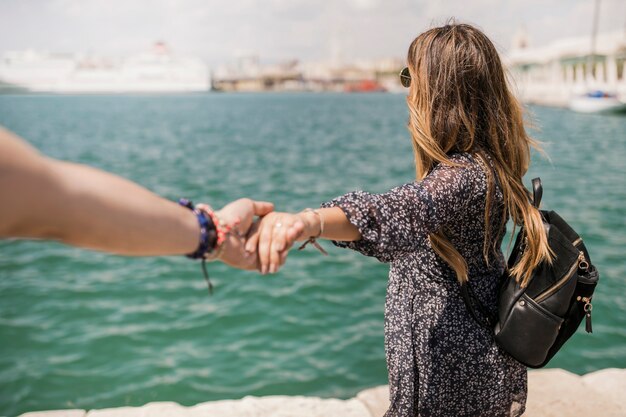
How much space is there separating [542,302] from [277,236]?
3.23 feet

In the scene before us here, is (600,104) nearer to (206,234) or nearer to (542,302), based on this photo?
(542,302)

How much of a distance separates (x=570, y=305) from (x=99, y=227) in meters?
1.63

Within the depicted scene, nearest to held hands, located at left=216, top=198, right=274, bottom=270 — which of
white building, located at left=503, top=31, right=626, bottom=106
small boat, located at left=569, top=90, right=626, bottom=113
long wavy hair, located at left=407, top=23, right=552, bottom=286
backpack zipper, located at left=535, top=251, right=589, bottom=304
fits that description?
long wavy hair, located at left=407, top=23, right=552, bottom=286

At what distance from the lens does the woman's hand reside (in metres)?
1.73

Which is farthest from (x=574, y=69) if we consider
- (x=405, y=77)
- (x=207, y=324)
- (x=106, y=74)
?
(x=106, y=74)

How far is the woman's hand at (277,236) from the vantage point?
1732 mm

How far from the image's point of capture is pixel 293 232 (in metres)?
1.73

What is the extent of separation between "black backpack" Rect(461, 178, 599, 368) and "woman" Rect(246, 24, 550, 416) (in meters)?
0.04

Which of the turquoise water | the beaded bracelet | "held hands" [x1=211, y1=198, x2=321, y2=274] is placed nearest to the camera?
the beaded bracelet

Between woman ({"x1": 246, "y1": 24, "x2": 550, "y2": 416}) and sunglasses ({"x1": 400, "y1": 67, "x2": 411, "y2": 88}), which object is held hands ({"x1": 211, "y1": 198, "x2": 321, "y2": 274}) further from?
sunglasses ({"x1": 400, "y1": 67, "x2": 411, "y2": 88})

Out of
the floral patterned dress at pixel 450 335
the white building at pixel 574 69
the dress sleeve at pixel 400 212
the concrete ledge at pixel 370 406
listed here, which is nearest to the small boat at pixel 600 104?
the white building at pixel 574 69

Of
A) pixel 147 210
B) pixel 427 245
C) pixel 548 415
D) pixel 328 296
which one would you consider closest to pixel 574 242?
pixel 427 245

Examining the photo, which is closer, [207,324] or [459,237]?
[459,237]

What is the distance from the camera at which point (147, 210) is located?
1.39 meters
